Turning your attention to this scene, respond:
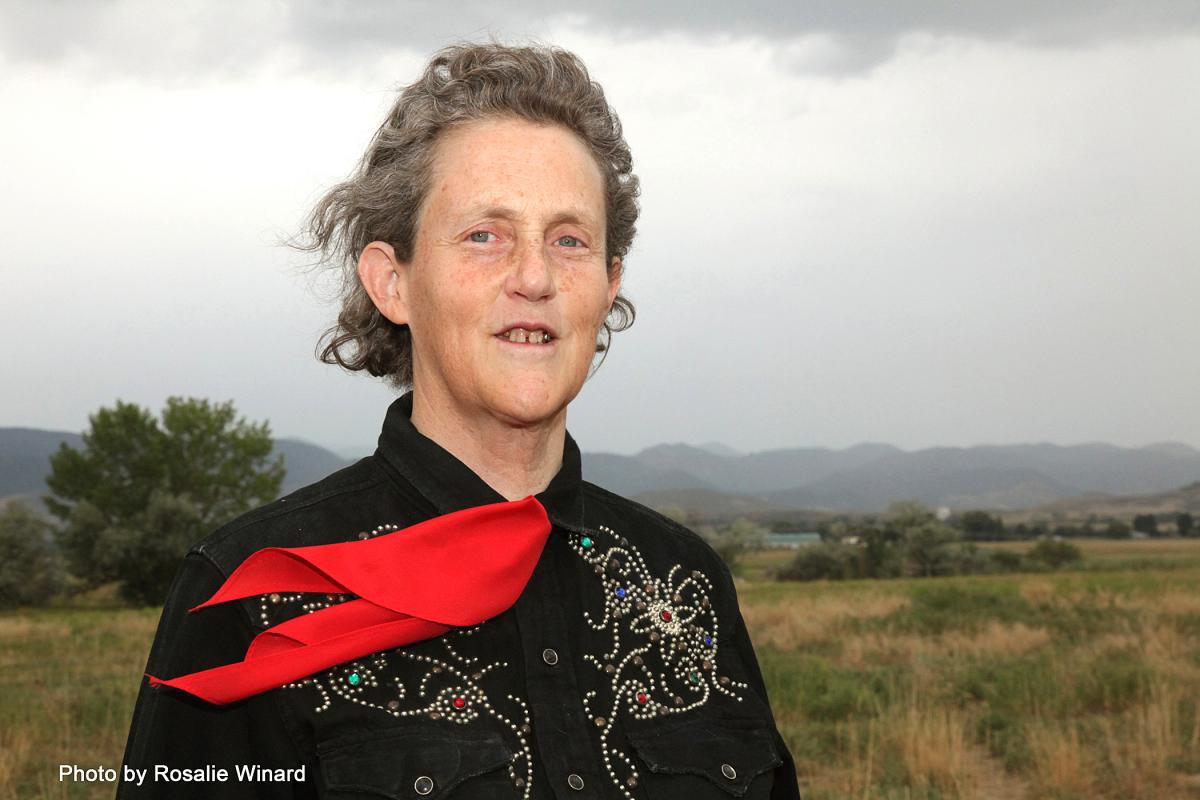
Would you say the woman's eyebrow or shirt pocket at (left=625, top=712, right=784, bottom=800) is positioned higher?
the woman's eyebrow

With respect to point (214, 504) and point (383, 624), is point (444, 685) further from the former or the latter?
point (214, 504)

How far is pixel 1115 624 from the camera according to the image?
743 inches

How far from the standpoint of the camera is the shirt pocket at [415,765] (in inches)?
84.0

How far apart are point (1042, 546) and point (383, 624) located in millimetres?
53039

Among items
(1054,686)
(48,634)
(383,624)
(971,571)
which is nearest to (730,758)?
(383,624)

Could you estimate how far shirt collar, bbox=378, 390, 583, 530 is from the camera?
8.05 feet

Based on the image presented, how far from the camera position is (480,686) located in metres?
2.31

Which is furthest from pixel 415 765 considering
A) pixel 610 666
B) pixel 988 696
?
pixel 988 696

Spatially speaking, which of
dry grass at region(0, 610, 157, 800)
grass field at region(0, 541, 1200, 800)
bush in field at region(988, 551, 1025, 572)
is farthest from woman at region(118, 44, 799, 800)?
bush in field at region(988, 551, 1025, 572)

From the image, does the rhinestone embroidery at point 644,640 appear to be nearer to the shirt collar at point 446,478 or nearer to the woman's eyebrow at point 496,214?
the shirt collar at point 446,478

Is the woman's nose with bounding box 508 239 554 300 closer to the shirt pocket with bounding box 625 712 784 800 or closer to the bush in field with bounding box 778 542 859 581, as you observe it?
the shirt pocket with bounding box 625 712 784 800

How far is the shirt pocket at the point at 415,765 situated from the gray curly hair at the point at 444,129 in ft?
3.51

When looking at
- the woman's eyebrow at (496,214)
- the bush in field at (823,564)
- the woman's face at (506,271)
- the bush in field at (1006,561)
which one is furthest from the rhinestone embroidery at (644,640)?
the bush in field at (1006,561)

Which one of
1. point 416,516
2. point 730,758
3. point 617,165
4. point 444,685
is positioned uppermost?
point 617,165
